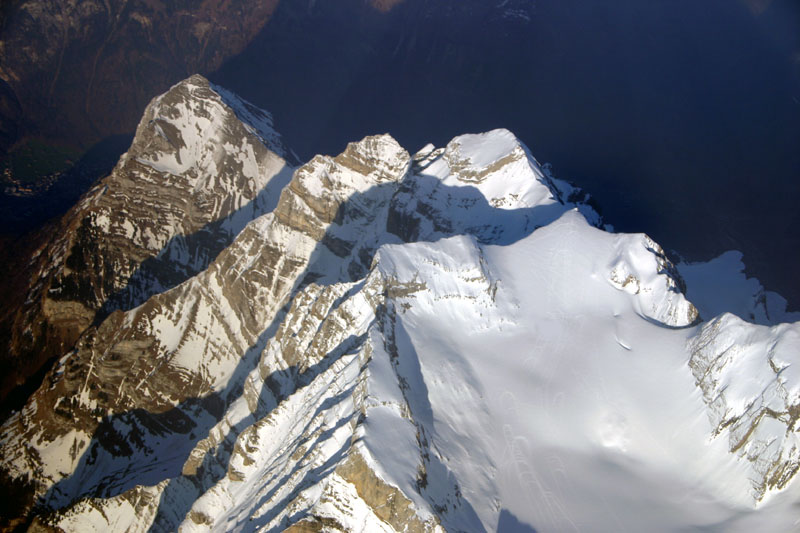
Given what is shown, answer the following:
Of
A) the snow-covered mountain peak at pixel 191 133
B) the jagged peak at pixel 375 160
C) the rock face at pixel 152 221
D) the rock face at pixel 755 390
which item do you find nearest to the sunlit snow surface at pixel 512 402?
the rock face at pixel 755 390

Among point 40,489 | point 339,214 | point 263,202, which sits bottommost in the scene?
point 40,489

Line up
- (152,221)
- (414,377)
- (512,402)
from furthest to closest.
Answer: (152,221), (512,402), (414,377)

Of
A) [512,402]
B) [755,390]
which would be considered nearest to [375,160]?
[512,402]

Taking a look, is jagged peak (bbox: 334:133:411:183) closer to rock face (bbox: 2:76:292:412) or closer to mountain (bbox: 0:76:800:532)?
mountain (bbox: 0:76:800:532)

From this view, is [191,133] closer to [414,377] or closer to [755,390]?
[414,377]

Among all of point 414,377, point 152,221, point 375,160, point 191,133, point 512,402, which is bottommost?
point 152,221

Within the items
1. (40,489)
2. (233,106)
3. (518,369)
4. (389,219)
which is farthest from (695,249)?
(40,489)

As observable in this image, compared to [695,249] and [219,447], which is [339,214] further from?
[695,249]
